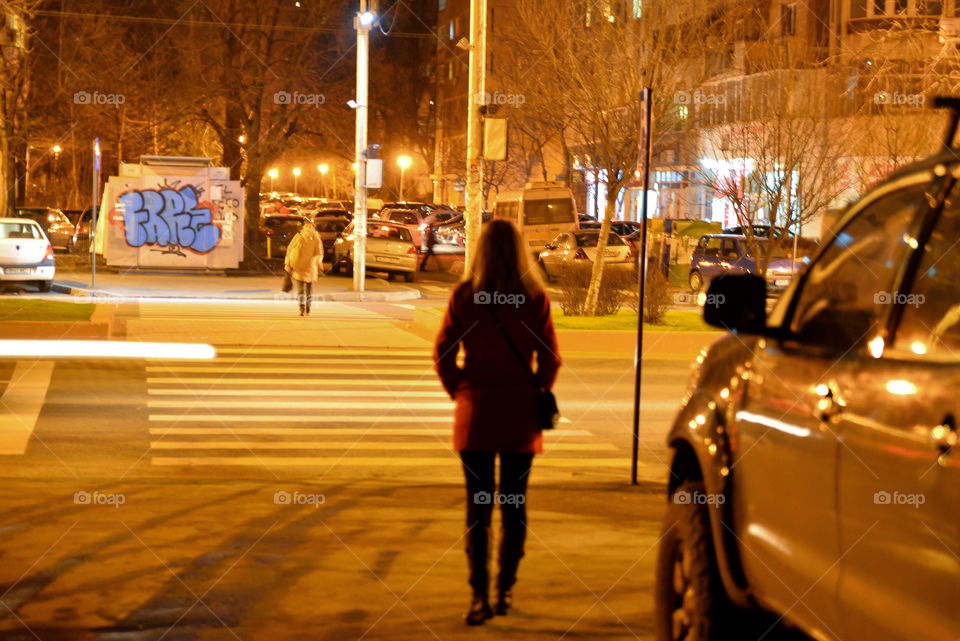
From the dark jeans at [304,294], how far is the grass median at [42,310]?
3.63m

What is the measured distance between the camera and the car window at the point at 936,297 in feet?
10.9

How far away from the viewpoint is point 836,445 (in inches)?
141

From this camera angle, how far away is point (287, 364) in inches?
652

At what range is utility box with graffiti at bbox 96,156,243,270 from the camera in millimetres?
34906

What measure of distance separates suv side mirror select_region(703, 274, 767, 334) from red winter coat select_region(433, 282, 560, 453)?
1595 millimetres

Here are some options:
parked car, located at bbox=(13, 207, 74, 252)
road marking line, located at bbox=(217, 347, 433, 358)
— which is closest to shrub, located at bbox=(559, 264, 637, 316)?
road marking line, located at bbox=(217, 347, 433, 358)

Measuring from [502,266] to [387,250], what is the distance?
29671 millimetres

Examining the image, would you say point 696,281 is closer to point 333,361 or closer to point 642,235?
point 333,361

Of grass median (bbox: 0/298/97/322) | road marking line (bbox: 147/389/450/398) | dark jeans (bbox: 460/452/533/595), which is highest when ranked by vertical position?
dark jeans (bbox: 460/452/533/595)

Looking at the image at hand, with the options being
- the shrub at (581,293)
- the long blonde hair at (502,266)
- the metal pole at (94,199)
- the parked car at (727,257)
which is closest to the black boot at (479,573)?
the long blonde hair at (502,266)

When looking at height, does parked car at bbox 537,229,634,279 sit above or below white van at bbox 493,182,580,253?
below

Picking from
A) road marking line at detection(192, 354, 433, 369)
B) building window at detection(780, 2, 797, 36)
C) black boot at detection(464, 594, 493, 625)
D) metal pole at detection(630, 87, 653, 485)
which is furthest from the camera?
building window at detection(780, 2, 797, 36)

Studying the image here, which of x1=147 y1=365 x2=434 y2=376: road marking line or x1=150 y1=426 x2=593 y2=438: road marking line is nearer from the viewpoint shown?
x1=150 y1=426 x2=593 y2=438: road marking line

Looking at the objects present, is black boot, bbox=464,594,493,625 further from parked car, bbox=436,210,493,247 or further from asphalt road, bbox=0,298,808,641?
parked car, bbox=436,210,493,247
